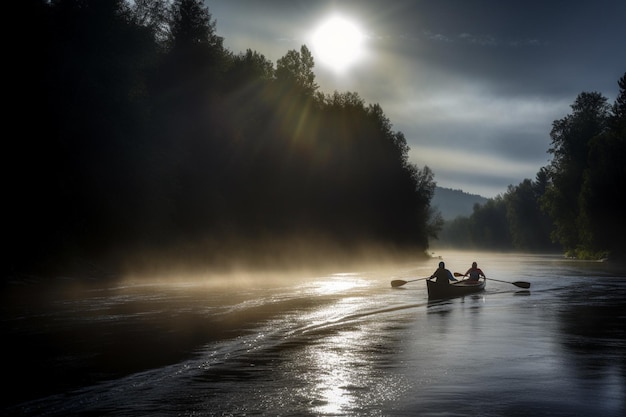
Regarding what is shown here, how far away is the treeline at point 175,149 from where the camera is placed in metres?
37.3

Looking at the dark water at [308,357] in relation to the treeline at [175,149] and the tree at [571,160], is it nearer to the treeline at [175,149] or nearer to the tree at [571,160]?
the treeline at [175,149]

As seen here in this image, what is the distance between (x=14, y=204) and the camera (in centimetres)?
3572

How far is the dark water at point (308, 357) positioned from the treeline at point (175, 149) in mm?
8413

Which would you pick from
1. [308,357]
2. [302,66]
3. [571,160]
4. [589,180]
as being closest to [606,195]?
[589,180]

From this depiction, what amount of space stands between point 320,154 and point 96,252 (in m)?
41.6

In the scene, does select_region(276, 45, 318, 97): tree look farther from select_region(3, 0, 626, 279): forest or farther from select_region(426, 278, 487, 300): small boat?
select_region(426, 278, 487, 300): small boat

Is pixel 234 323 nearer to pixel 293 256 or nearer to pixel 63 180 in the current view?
pixel 63 180

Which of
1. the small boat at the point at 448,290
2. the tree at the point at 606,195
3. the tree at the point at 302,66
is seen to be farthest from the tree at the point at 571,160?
the small boat at the point at 448,290

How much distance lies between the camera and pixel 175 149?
53219 millimetres

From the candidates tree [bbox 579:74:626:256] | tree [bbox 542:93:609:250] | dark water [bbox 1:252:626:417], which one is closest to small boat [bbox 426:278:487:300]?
dark water [bbox 1:252:626:417]

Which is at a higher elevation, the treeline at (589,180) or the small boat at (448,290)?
the treeline at (589,180)

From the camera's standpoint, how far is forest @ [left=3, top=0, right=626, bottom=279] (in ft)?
123

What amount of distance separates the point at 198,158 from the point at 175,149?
4076 millimetres

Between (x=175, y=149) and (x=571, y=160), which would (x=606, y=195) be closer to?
(x=571, y=160)
